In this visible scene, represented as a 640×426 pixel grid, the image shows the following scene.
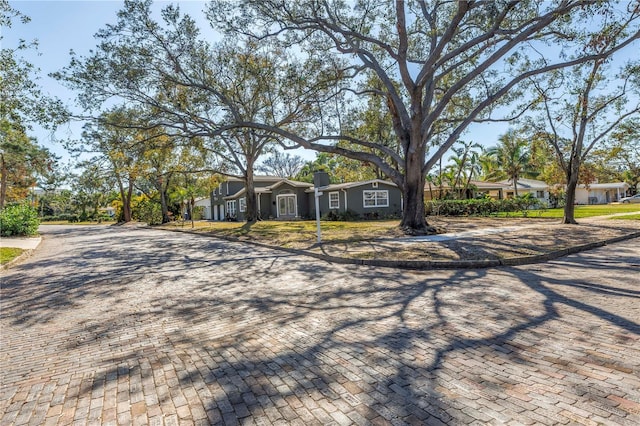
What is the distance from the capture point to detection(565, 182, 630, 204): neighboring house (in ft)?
164

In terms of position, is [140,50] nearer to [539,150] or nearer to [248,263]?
[248,263]

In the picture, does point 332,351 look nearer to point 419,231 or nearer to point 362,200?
point 419,231

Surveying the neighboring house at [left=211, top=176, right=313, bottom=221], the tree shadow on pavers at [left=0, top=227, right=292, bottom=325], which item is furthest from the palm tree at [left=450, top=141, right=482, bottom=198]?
the tree shadow on pavers at [left=0, top=227, right=292, bottom=325]

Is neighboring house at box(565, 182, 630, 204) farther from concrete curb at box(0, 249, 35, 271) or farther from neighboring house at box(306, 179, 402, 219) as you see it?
concrete curb at box(0, 249, 35, 271)

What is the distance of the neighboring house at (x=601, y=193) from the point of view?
164 feet

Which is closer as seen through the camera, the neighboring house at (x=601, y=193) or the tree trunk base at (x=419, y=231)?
the tree trunk base at (x=419, y=231)

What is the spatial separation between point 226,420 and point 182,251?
38.2 ft

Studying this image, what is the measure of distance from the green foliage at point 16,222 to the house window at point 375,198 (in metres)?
22.8

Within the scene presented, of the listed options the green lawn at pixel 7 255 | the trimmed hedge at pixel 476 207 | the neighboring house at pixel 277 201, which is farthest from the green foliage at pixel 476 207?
the green lawn at pixel 7 255

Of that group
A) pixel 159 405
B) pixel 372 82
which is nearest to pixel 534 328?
pixel 159 405

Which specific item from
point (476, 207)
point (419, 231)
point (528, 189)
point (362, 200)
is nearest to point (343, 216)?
Result: point (362, 200)

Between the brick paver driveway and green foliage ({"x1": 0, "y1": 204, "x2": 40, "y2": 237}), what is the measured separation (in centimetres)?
1955

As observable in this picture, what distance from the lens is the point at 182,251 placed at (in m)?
13.4

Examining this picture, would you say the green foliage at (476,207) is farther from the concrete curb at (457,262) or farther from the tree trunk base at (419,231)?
the concrete curb at (457,262)
